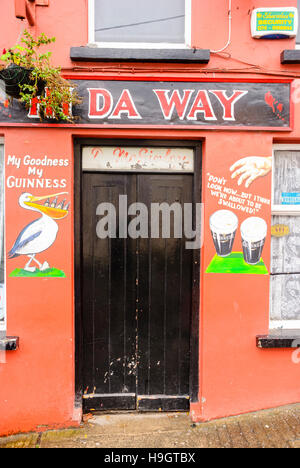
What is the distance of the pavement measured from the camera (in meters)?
3.35

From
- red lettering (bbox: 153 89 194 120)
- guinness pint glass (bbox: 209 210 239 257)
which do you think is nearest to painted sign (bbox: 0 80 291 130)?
red lettering (bbox: 153 89 194 120)

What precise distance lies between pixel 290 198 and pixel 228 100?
4.27 feet

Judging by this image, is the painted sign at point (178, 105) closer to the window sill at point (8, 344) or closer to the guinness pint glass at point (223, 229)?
the guinness pint glass at point (223, 229)

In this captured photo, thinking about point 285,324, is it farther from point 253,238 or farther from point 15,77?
point 15,77

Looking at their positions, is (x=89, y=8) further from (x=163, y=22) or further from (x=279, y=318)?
(x=279, y=318)

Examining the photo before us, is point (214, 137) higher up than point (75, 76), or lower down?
lower down

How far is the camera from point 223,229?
3.65 m

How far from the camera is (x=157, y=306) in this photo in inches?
151

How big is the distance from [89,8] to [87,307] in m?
3.20

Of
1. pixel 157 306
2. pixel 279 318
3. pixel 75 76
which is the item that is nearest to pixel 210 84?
pixel 75 76

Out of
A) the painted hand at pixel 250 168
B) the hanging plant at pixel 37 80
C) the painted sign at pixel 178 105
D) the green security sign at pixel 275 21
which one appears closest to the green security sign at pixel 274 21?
the green security sign at pixel 275 21

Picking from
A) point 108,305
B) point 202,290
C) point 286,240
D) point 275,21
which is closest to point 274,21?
point 275,21

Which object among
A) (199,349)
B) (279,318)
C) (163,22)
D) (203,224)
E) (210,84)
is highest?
(163,22)

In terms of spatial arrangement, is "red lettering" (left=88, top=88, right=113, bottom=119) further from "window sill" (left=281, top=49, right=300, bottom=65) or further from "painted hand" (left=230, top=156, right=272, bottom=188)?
"window sill" (left=281, top=49, right=300, bottom=65)
